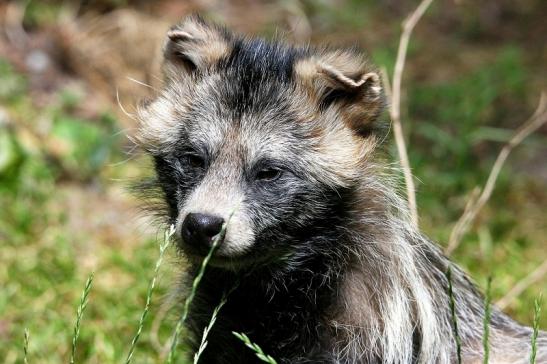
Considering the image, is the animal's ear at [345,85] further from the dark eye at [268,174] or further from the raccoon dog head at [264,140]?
the dark eye at [268,174]

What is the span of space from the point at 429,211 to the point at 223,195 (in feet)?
11.5

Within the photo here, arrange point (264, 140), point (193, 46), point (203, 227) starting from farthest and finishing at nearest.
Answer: point (193, 46), point (264, 140), point (203, 227)

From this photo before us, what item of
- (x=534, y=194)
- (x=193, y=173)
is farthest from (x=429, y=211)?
(x=193, y=173)

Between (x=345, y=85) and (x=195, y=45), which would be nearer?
(x=345, y=85)

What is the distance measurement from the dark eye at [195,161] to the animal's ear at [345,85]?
569mm

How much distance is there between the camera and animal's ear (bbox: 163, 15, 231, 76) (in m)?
4.27

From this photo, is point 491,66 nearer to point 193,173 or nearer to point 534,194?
point 534,194

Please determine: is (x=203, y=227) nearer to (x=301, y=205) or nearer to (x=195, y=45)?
(x=301, y=205)

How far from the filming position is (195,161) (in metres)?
4.03

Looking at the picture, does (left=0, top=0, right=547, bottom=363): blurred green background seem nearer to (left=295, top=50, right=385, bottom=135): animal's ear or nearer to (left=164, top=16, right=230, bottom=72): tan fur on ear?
(left=164, top=16, right=230, bottom=72): tan fur on ear

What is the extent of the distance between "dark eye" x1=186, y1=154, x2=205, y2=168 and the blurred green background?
25.3 inches

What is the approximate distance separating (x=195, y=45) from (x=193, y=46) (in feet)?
0.03

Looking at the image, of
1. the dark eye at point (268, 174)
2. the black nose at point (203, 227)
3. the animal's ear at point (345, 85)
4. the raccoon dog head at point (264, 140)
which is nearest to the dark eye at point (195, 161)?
the raccoon dog head at point (264, 140)

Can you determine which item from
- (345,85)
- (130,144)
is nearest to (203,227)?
(345,85)
